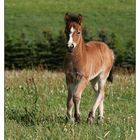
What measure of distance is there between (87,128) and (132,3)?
1.19 metres

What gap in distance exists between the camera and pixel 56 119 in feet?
36.2

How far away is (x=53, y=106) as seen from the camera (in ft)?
36.2

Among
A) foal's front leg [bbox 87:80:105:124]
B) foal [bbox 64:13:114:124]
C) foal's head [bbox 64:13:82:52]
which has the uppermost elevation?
foal's head [bbox 64:13:82:52]

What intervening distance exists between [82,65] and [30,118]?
670mm

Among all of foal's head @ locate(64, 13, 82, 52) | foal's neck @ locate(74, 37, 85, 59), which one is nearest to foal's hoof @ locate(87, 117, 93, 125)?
foal's neck @ locate(74, 37, 85, 59)

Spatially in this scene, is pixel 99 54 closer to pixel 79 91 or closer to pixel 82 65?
pixel 82 65

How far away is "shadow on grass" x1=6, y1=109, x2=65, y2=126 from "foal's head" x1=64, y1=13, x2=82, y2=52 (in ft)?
2.18

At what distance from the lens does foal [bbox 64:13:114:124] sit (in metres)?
10.9

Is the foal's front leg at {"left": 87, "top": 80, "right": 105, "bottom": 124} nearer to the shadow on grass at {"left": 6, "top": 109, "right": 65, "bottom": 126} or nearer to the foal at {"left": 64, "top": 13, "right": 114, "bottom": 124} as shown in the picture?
the foal at {"left": 64, "top": 13, "right": 114, "bottom": 124}

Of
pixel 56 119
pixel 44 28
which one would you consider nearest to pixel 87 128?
pixel 56 119

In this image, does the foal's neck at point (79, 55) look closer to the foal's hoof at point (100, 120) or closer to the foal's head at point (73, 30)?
the foal's head at point (73, 30)

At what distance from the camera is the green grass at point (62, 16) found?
10953 mm

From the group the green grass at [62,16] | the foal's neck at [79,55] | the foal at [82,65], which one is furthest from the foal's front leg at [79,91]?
the green grass at [62,16]

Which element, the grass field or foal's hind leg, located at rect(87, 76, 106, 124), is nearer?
the grass field
